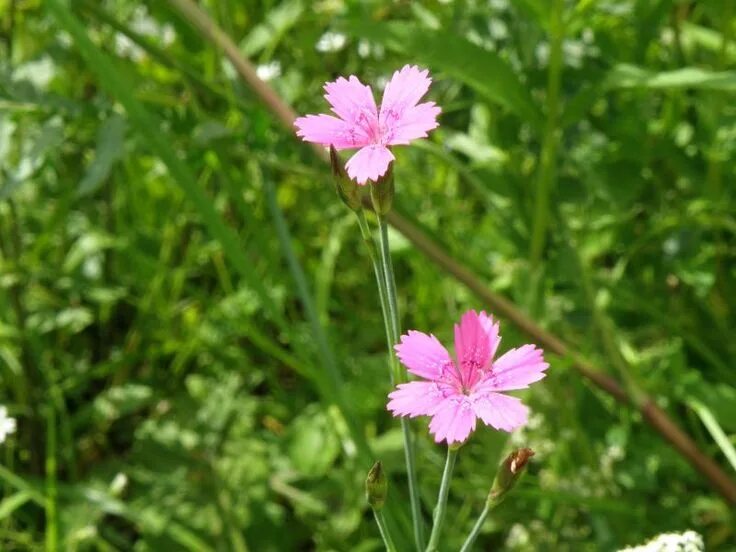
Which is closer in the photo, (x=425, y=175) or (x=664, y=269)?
(x=664, y=269)

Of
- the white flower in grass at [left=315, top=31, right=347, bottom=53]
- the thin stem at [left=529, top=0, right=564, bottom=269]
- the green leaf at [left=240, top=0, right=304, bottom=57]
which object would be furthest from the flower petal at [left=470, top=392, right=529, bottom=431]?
the white flower in grass at [left=315, top=31, right=347, bottom=53]

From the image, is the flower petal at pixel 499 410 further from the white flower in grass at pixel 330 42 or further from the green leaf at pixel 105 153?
the white flower in grass at pixel 330 42

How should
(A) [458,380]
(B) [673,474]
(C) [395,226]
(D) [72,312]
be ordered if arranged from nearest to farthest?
1. (A) [458,380]
2. (C) [395,226]
3. (B) [673,474]
4. (D) [72,312]

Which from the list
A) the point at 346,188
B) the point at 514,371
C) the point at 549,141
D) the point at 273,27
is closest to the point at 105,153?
the point at 273,27

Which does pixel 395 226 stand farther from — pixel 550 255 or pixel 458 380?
pixel 458 380

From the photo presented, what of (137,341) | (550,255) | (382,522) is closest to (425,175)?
(550,255)

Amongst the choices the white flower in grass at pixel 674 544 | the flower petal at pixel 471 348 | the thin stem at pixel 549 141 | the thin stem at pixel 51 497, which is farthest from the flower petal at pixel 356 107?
the thin stem at pixel 51 497
